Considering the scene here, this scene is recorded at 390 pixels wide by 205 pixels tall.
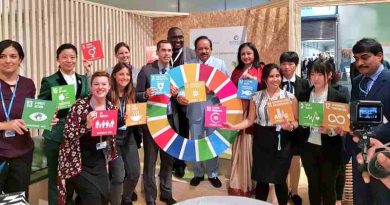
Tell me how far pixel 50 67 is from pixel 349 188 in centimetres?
359

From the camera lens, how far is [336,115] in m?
2.88

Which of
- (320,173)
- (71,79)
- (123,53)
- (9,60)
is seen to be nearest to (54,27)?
(123,53)

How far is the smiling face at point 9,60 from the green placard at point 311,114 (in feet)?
6.85

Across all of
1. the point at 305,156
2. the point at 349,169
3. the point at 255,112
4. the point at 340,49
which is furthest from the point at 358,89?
the point at 340,49

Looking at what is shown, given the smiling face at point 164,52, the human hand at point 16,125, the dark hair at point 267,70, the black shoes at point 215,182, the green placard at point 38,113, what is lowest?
the black shoes at point 215,182

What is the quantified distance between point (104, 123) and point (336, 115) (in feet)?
5.46

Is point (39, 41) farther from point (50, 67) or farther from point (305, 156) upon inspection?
point (305, 156)

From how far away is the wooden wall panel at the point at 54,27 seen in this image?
14.1 feet

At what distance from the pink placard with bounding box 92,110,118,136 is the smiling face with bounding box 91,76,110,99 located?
144 millimetres

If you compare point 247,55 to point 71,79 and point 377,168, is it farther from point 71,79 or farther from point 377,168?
point 377,168

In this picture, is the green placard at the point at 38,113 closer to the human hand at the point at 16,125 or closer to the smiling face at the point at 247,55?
the human hand at the point at 16,125

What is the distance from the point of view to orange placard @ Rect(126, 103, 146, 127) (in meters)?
3.25

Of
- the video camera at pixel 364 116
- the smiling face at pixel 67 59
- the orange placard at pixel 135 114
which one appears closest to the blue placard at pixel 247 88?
the orange placard at pixel 135 114

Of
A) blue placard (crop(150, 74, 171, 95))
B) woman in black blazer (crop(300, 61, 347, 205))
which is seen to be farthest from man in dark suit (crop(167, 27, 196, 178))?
woman in black blazer (crop(300, 61, 347, 205))
